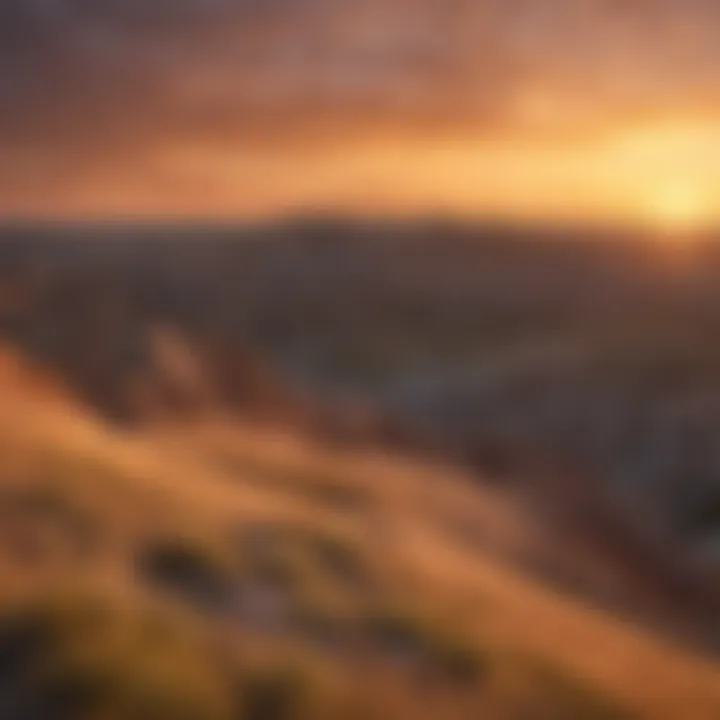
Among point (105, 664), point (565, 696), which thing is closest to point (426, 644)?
point (565, 696)

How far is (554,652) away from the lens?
89cm

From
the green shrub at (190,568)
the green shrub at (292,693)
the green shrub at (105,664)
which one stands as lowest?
the green shrub at (105,664)

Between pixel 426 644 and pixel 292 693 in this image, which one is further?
pixel 426 644

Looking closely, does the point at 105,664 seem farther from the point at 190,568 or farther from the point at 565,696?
the point at 565,696

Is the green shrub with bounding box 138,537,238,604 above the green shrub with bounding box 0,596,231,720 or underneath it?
above

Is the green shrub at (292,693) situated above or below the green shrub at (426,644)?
below

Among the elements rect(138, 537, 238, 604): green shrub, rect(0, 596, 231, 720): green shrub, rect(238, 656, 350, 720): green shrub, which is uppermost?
rect(138, 537, 238, 604): green shrub

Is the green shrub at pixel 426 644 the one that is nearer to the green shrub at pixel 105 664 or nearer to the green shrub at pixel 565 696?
the green shrub at pixel 565 696

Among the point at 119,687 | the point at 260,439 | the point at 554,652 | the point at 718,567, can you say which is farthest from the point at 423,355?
the point at 119,687

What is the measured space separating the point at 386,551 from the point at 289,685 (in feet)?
1.00

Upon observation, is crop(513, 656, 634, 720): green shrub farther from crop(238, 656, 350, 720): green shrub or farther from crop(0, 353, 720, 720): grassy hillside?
crop(238, 656, 350, 720): green shrub

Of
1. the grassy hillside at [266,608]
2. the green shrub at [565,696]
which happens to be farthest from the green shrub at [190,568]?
the green shrub at [565,696]

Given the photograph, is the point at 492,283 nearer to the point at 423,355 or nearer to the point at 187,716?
the point at 423,355

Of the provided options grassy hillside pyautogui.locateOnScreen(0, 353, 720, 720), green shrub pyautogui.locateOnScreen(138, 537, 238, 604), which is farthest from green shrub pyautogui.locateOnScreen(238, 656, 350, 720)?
green shrub pyautogui.locateOnScreen(138, 537, 238, 604)
